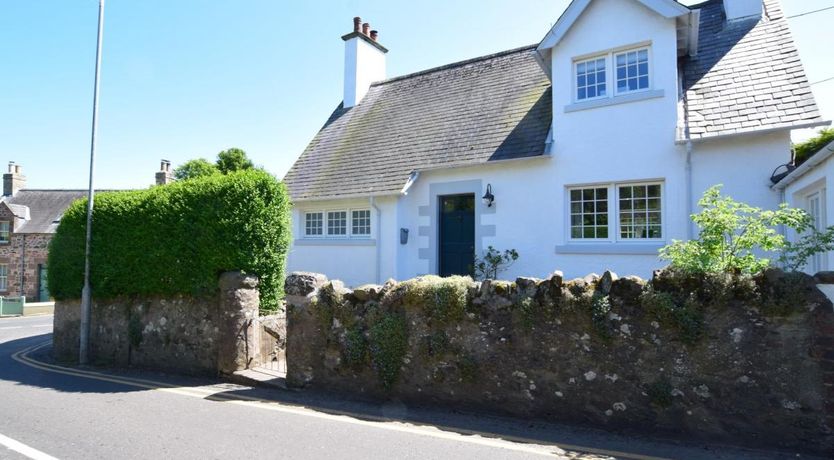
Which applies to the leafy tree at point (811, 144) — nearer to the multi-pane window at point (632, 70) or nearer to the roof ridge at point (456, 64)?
the multi-pane window at point (632, 70)

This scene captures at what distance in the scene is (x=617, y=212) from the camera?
9.96m

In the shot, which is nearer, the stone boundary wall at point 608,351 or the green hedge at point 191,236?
the stone boundary wall at point 608,351

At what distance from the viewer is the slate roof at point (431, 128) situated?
11.8 meters

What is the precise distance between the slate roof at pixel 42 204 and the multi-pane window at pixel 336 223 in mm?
29863

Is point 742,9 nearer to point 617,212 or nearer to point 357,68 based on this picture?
point 617,212

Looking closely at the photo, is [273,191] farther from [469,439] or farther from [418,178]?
[469,439]

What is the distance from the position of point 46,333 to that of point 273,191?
12.5 m

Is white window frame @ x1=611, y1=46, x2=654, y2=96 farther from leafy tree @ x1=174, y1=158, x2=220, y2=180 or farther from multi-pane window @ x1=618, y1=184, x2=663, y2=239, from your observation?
leafy tree @ x1=174, y1=158, x2=220, y2=180

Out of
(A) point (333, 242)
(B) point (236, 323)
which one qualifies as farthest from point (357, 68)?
(B) point (236, 323)

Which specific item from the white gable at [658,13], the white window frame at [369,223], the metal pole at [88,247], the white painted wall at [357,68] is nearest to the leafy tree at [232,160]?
the white painted wall at [357,68]

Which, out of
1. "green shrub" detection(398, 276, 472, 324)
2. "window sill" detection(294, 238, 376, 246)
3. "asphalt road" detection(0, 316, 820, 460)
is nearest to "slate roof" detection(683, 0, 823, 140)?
"green shrub" detection(398, 276, 472, 324)

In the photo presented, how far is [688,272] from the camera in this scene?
5.06 m

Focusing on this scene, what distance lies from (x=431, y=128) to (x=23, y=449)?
35.7 feet

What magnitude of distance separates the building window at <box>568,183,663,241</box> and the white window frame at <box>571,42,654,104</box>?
1864 mm
